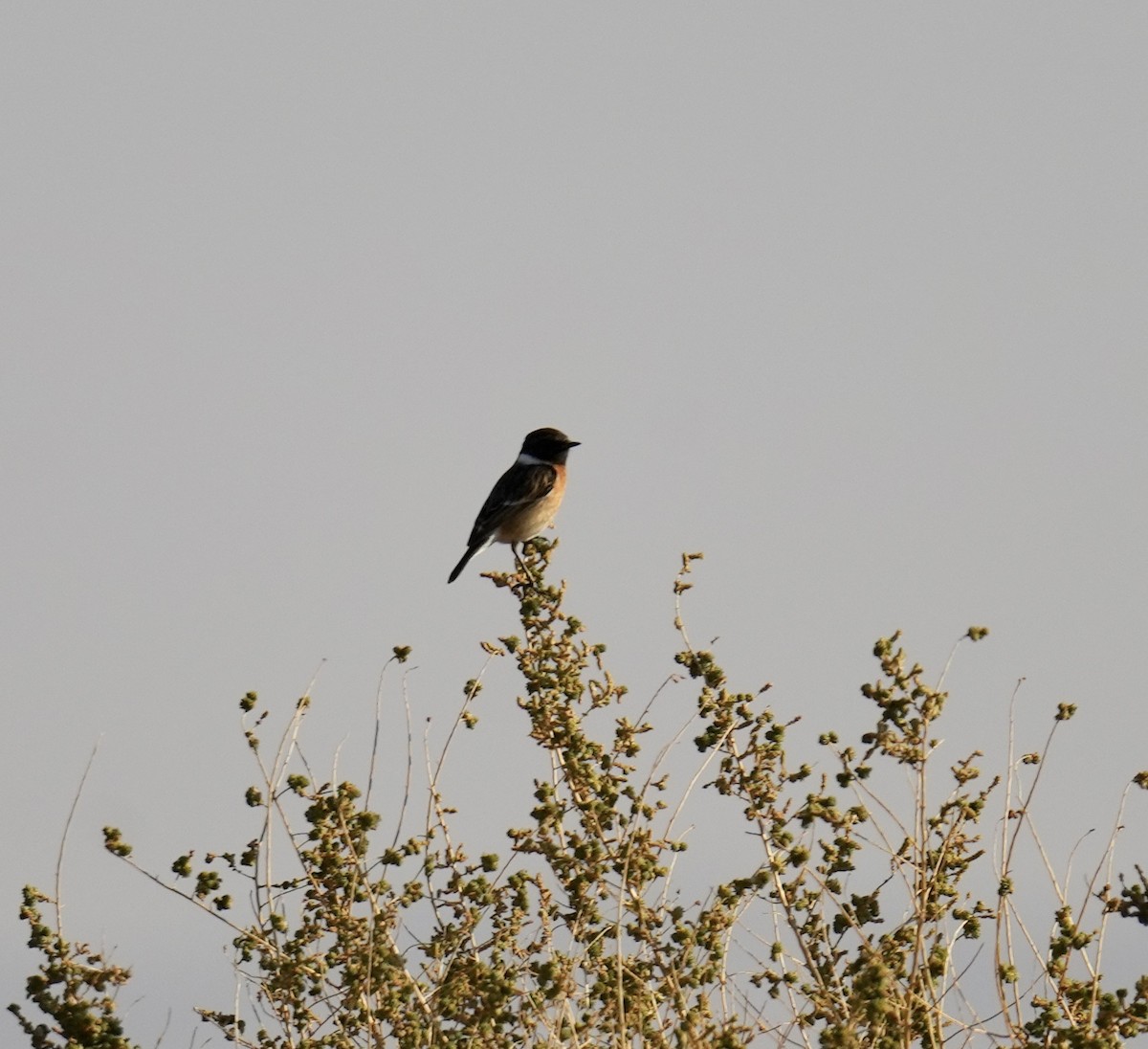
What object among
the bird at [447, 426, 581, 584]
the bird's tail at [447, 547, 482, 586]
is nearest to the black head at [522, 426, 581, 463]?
the bird at [447, 426, 581, 584]

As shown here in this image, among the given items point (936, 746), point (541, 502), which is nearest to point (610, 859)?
point (936, 746)

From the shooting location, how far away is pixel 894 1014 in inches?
220

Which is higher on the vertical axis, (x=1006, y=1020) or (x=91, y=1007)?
(x=1006, y=1020)

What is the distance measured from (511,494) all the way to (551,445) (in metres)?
0.66

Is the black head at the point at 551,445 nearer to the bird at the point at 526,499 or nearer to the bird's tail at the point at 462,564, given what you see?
the bird at the point at 526,499

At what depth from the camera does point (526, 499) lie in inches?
482

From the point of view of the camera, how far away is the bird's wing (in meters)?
12.2

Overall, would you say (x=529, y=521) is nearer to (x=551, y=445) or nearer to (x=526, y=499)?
(x=526, y=499)

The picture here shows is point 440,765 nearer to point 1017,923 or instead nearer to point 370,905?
point 370,905

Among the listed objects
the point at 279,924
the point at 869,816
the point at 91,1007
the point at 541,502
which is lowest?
the point at 91,1007

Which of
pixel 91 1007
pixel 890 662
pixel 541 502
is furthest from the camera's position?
pixel 541 502

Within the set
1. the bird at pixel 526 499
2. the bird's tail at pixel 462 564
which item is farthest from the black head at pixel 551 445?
the bird's tail at pixel 462 564

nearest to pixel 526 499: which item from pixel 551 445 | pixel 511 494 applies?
pixel 511 494

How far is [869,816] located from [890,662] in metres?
0.52
